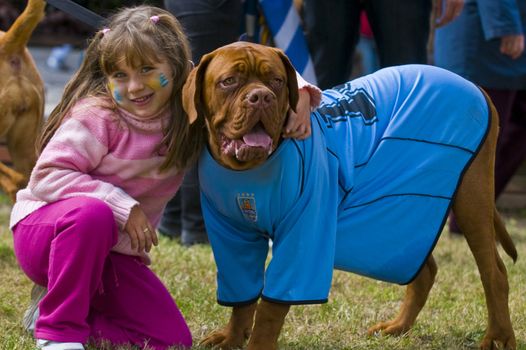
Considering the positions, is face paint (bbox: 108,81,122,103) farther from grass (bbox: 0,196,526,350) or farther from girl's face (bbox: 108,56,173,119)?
grass (bbox: 0,196,526,350)

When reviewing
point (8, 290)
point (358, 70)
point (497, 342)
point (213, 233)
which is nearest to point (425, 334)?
point (497, 342)

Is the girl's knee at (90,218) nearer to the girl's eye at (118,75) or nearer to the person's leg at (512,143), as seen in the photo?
the girl's eye at (118,75)

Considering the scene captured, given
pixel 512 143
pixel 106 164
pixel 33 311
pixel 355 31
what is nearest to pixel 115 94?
pixel 106 164

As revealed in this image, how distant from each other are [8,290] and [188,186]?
1420mm

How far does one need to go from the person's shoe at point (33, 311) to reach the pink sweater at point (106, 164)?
0.32 metres

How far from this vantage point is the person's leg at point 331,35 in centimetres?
499

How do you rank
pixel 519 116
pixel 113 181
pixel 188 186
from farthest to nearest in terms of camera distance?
1. pixel 519 116
2. pixel 188 186
3. pixel 113 181

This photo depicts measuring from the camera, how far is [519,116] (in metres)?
6.59

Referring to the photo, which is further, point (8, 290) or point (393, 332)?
point (8, 290)

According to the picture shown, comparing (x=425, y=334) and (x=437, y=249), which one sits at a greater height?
(x=425, y=334)

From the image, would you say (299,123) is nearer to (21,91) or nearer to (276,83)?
(276,83)

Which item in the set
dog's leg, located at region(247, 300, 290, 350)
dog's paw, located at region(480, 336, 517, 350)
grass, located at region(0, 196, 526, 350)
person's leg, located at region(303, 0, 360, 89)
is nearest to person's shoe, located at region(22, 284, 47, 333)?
grass, located at region(0, 196, 526, 350)

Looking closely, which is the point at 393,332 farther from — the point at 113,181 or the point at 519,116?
the point at 519,116

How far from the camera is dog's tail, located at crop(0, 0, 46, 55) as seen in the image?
463cm
